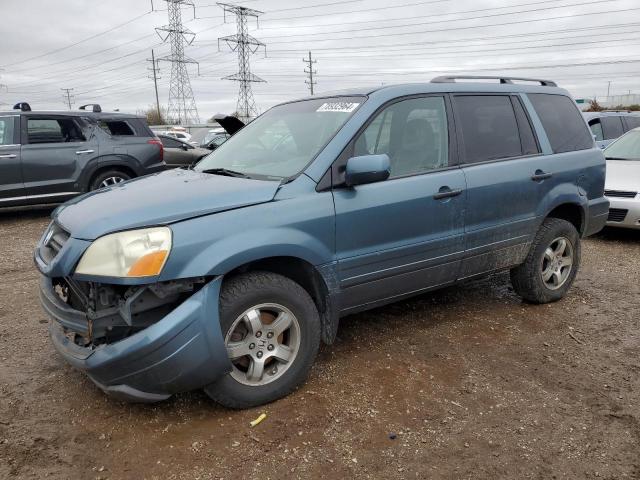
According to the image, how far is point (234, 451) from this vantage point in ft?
8.77

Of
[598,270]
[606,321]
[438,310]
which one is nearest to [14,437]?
[438,310]

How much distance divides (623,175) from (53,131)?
28.1 ft

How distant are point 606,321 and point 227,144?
3358 millimetres

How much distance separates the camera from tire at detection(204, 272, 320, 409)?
9.41ft

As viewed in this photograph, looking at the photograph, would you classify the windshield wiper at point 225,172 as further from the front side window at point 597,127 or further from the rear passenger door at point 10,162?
the front side window at point 597,127

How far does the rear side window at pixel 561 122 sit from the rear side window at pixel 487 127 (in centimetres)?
39

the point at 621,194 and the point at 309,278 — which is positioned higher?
the point at 309,278

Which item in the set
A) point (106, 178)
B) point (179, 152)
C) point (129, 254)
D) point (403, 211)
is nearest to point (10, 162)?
point (106, 178)

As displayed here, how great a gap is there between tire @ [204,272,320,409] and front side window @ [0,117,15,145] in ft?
23.5

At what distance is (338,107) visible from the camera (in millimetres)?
3623

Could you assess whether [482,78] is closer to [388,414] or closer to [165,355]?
[388,414]

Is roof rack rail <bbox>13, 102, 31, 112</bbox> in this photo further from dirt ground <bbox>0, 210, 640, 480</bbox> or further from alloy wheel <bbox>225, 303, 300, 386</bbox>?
alloy wheel <bbox>225, 303, 300, 386</bbox>

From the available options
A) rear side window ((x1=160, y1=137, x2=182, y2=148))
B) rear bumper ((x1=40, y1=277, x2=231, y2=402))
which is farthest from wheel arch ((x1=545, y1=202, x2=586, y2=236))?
rear side window ((x1=160, y1=137, x2=182, y2=148))

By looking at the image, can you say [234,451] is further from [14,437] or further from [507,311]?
[507,311]
